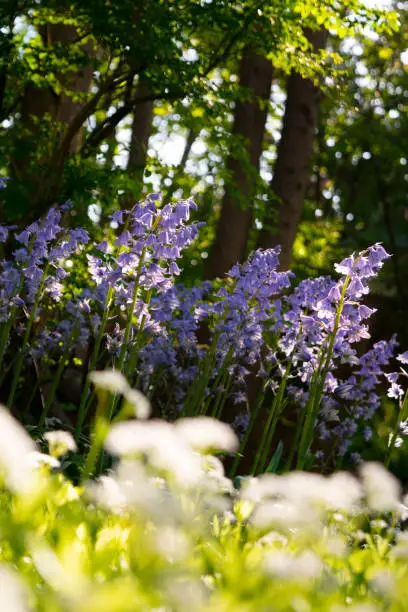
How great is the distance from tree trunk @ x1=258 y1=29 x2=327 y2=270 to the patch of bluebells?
2.84 m

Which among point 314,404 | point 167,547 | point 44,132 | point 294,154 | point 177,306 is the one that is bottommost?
point 167,547

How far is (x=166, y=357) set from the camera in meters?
7.48

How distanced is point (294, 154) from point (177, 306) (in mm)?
4541

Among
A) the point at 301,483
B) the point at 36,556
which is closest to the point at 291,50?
the point at 301,483

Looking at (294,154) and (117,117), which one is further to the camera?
(294,154)

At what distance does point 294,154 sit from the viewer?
10.9 m

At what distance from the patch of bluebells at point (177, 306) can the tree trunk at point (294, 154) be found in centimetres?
284

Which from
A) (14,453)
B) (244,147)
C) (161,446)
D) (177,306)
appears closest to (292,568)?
(161,446)

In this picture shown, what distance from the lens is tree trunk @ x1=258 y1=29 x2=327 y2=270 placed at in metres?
10.8

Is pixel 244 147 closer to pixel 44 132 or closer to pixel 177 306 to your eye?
pixel 44 132

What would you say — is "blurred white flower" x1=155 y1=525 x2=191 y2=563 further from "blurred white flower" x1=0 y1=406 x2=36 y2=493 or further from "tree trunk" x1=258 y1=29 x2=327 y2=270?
"tree trunk" x1=258 y1=29 x2=327 y2=270

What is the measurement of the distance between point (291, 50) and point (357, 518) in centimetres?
416

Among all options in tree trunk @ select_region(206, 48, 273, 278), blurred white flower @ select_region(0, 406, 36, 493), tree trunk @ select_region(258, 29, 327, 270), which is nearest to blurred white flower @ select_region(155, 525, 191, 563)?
blurred white flower @ select_region(0, 406, 36, 493)

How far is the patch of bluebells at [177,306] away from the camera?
19.1 feet
